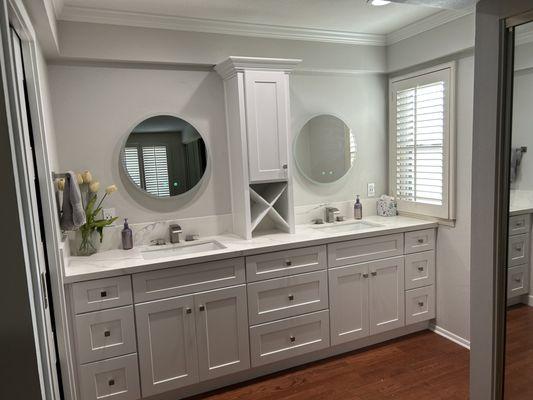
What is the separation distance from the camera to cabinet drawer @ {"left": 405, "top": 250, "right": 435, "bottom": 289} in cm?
316

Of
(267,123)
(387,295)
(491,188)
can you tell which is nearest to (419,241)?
(387,295)

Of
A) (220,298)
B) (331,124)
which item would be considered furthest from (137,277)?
(331,124)

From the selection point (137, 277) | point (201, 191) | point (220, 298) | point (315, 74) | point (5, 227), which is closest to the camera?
point (5, 227)

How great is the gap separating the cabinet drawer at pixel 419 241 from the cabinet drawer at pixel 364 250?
76 mm

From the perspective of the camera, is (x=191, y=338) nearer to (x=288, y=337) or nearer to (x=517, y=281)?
(x=288, y=337)

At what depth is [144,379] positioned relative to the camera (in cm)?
240

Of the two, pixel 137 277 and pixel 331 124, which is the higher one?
pixel 331 124

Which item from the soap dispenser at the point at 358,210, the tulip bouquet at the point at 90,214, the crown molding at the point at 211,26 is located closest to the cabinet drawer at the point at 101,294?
the tulip bouquet at the point at 90,214

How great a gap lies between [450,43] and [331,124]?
1.08 meters

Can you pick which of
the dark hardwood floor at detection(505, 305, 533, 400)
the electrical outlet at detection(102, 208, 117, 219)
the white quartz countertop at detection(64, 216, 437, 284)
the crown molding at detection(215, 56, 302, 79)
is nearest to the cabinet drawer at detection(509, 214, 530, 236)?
the dark hardwood floor at detection(505, 305, 533, 400)

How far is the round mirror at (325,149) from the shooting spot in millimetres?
3359

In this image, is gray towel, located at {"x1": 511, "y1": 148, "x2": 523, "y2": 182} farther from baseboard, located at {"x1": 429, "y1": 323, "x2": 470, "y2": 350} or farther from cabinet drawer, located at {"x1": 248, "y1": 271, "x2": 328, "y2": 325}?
baseboard, located at {"x1": 429, "y1": 323, "x2": 470, "y2": 350}

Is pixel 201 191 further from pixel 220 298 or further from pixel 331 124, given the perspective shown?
pixel 331 124

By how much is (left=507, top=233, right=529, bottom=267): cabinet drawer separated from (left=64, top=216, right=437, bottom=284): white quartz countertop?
1.42 m
